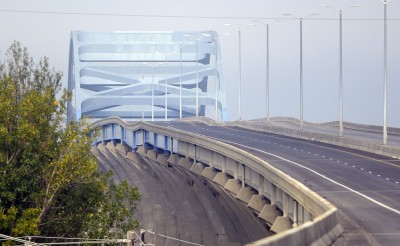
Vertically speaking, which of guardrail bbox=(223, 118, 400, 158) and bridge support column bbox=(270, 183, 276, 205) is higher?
guardrail bbox=(223, 118, 400, 158)

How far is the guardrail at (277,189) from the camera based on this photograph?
1981 cm

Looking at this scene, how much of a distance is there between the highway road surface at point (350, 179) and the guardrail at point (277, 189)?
32.9 inches

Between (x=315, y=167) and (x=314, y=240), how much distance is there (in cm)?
3238

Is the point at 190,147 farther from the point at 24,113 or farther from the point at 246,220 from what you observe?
the point at 24,113

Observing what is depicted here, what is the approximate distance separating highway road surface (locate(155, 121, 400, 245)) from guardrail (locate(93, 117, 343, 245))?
83cm

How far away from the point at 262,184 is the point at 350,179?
400cm

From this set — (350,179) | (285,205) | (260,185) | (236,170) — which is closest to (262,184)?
(260,185)

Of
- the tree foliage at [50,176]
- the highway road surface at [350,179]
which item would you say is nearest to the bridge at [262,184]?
the highway road surface at [350,179]

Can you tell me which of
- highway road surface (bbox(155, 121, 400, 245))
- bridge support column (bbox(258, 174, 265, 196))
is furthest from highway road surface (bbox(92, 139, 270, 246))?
bridge support column (bbox(258, 174, 265, 196))

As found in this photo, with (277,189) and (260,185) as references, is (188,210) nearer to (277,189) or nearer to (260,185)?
(260,185)

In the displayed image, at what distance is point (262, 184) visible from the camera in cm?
4844

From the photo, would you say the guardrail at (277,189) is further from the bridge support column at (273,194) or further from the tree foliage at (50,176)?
the tree foliage at (50,176)

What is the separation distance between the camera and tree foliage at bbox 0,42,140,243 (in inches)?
1436

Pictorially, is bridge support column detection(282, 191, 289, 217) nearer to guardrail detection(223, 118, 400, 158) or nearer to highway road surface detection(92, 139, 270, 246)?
highway road surface detection(92, 139, 270, 246)
